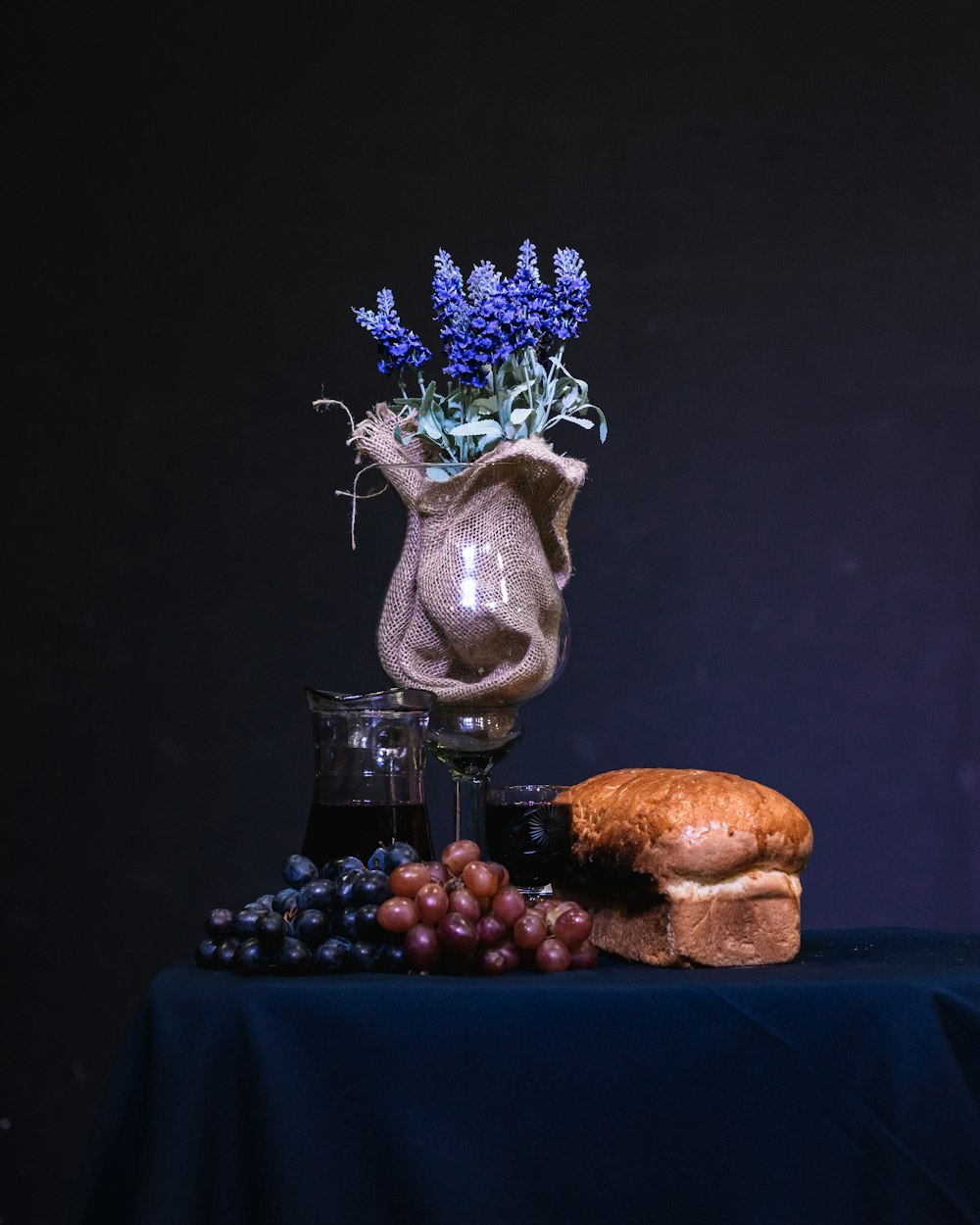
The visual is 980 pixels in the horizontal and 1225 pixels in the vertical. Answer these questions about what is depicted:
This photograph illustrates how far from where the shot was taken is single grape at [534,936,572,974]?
118 centimetres

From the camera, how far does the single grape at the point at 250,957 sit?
1160 millimetres

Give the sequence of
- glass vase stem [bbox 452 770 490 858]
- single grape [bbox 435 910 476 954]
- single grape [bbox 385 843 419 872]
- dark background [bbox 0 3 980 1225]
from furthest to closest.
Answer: dark background [bbox 0 3 980 1225]
glass vase stem [bbox 452 770 490 858]
single grape [bbox 385 843 419 872]
single grape [bbox 435 910 476 954]

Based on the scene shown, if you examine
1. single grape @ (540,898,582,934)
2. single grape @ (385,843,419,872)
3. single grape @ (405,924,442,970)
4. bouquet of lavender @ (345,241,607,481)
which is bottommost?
single grape @ (405,924,442,970)

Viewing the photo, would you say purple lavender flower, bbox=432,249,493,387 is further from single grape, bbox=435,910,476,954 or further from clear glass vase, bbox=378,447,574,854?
single grape, bbox=435,910,476,954

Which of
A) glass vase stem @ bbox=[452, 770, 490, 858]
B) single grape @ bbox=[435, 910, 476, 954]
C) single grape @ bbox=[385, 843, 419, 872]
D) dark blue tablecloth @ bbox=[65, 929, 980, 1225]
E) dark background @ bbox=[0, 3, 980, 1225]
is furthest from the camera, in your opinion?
dark background @ bbox=[0, 3, 980, 1225]

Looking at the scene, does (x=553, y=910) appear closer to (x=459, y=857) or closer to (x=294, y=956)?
(x=459, y=857)

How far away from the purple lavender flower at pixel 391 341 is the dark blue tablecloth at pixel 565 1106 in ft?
2.37

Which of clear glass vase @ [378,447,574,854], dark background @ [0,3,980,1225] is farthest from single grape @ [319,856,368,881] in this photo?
dark background @ [0,3,980,1225]

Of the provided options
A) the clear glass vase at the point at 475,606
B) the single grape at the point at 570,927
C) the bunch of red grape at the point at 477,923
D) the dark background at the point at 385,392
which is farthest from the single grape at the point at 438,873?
the dark background at the point at 385,392

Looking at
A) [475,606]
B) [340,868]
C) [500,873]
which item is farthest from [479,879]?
[475,606]

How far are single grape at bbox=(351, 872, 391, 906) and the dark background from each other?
165 cm

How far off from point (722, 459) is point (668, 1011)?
6.55 ft

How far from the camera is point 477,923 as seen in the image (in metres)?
1.18

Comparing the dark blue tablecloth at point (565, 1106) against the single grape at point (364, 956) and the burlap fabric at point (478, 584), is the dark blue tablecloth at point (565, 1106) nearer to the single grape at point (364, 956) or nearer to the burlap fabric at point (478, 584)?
the single grape at point (364, 956)
